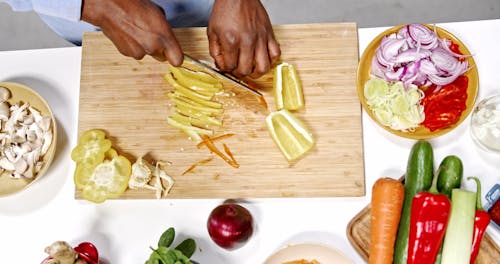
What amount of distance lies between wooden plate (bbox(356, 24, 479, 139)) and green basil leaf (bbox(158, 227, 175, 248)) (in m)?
0.64

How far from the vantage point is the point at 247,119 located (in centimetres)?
166

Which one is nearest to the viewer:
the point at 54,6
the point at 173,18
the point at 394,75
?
the point at 54,6

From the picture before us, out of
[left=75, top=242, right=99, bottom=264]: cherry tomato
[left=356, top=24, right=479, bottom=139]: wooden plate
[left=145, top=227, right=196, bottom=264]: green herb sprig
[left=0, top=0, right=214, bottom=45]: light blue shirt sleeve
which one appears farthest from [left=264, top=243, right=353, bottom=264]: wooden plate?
[left=0, top=0, right=214, bottom=45]: light blue shirt sleeve

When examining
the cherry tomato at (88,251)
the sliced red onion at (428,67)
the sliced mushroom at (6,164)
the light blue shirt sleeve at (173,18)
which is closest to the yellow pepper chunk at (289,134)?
the sliced red onion at (428,67)

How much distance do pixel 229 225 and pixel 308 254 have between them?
229 mm

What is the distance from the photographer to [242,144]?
1.64m

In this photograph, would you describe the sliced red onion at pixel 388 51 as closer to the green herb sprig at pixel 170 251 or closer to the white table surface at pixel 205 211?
the white table surface at pixel 205 211

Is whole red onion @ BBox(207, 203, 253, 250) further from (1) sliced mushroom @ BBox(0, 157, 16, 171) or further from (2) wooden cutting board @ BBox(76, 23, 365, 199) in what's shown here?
(1) sliced mushroom @ BBox(0, 157, 16, 171)

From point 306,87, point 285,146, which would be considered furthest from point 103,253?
point 306,87

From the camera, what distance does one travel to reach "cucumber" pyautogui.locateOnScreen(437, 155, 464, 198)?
4.82 ft

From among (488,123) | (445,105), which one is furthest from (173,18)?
(488,123)

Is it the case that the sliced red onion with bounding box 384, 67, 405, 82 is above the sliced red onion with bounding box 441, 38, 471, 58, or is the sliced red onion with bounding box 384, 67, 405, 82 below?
below

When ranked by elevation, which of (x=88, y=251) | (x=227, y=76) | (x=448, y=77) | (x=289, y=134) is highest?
(x=448, y=77)

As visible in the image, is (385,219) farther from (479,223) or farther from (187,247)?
(187,247)
